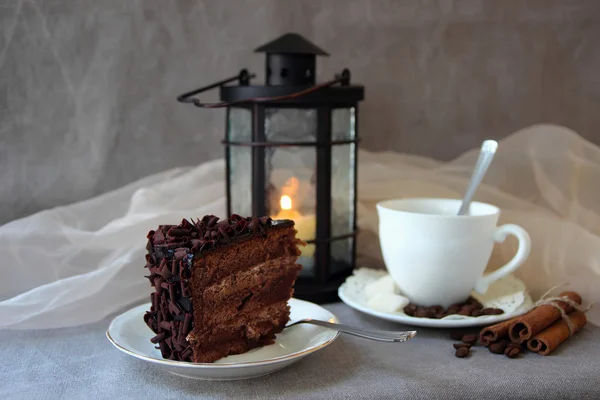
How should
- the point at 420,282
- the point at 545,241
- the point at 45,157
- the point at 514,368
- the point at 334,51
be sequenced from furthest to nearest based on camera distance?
the point at 334,51
the point at 45,157
the point at 545,241
the point at 420,282
the point at 514,368

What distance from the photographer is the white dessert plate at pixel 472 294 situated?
1.03 m

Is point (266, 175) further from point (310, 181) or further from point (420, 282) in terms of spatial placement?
point (420, 282)

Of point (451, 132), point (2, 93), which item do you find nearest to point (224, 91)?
point (2, 93)

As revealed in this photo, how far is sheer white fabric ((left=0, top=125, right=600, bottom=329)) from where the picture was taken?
1127 millimetres

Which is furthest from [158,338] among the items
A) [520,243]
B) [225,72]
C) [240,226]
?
[225,72]

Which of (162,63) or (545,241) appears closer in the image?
(545,241)

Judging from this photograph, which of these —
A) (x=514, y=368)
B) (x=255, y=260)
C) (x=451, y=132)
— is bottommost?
(x=514, y=368)

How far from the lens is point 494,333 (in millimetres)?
992

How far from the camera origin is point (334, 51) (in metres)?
1.46

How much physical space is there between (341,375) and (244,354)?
0.47ft

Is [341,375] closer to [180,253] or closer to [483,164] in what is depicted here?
[180,253]

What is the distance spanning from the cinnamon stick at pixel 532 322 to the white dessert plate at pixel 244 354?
265 millimetres

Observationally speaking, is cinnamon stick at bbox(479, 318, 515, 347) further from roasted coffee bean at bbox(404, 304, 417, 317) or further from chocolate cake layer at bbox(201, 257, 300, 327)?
chocolate cake layer at bbox(201, 257, 300, 327)

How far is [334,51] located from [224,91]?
0.36m
